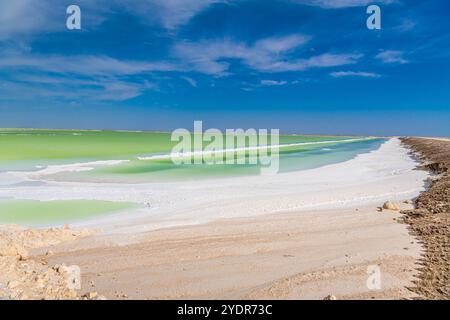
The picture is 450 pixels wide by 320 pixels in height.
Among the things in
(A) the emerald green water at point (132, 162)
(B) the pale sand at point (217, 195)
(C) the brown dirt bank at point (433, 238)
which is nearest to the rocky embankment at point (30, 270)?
(B) the pale sand at point (217, 195)

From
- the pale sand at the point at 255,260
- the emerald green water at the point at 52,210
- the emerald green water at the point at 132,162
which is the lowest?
the pale sand at the point at 255,260

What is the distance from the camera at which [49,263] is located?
5910 mm

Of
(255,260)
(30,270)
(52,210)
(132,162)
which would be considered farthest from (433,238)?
(132,162)

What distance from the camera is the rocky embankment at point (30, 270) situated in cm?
446

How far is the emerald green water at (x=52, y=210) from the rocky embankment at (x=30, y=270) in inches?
70.9

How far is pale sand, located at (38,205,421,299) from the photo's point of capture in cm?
487

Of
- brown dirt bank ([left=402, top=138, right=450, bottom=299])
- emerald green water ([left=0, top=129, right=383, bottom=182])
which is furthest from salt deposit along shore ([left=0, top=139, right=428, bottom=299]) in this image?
emerald green water ([left=0, top=129, right=383, bottom=182])

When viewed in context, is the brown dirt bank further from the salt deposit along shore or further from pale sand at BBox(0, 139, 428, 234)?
pale sand at BBox(0, 139, 428, 234)

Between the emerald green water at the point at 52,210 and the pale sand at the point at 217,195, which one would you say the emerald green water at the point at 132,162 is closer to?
the pale sand at the point at 217,195

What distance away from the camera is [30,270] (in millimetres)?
5262

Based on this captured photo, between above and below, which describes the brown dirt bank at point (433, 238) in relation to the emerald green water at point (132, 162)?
below

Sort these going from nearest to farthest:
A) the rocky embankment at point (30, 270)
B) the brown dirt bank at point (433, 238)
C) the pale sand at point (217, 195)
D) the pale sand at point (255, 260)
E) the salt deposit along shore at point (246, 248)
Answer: the rocky embankment at point (30, 270), the brown dirt bank at point (433, 238), the pale sand at point (255, 260), the salt deposit along shore at point (246, 248), the pale sand at point (217, 195)
